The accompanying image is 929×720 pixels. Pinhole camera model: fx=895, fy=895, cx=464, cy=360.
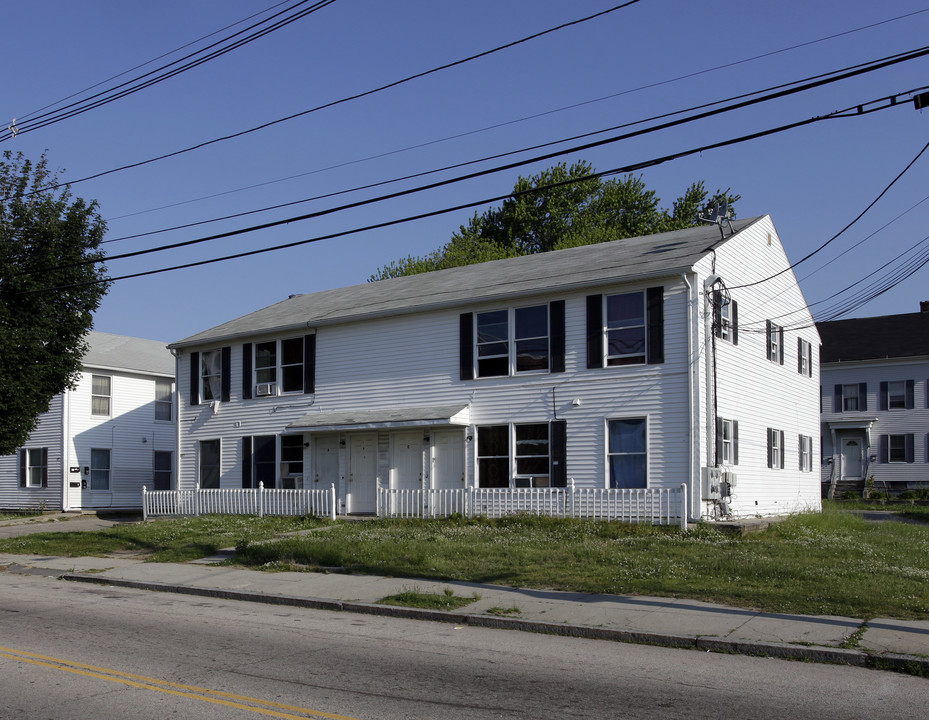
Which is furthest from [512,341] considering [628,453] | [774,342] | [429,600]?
[429,600]

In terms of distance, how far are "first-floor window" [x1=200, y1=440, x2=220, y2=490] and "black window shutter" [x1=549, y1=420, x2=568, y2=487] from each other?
457 inches

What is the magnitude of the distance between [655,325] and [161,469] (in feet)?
79.2

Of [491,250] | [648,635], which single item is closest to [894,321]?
[491,250]

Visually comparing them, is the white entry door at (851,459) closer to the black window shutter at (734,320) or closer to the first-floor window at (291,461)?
the black window shutter at (734,320)

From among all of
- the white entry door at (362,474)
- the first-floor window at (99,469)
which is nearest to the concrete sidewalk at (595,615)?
the white entry door at (362,474)

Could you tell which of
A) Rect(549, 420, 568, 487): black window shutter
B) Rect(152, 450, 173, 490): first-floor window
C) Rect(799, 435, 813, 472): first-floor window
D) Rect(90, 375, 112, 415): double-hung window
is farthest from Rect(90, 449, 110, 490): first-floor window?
Rect(799, 435, 813, 472): first-floor window

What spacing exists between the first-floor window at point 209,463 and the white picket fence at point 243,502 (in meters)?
0.35

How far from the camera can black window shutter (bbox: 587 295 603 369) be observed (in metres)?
20.7

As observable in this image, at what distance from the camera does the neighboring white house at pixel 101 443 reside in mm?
33344

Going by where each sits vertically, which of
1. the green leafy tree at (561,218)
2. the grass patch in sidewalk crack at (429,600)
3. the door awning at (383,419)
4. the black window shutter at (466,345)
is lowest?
the grass patch in sidewalk crack at (429,600)

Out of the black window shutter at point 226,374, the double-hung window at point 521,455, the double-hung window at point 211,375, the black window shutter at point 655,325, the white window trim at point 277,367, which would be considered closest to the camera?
the black window shutter at point 655,325

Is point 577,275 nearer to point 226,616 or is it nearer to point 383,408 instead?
point 383,408

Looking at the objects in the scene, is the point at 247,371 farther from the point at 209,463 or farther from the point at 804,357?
the point at 804,357

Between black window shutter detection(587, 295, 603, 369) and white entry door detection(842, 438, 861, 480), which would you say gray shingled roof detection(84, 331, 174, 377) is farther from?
white entry door detection(842, 438, 861, 480)
